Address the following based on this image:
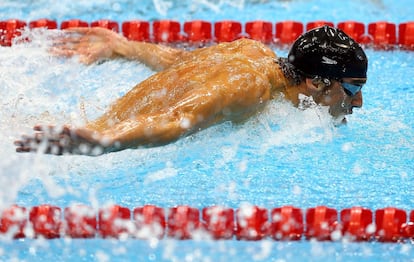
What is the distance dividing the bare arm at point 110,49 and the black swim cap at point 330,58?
2.07 feet

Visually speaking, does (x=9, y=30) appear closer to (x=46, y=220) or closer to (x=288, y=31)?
(x=288, y=31)

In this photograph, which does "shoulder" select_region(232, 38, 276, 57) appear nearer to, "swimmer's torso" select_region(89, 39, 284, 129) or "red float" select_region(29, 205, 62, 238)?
"swimmer's torso" select_region(89, 39, 284, 129)

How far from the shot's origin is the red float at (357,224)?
2.68 meters

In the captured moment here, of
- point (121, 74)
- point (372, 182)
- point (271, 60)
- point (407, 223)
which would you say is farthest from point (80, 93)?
point (407, 223)

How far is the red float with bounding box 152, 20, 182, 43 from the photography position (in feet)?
14.3

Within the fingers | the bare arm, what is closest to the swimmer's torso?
the bare arm

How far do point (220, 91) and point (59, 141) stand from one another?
21.4 inches

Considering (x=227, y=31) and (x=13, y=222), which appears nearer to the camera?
(x=13, y=222)

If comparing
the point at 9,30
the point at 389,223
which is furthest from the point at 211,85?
the point at 9,30

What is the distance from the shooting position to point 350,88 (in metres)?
2.73

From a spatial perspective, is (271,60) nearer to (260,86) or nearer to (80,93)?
(260,86)

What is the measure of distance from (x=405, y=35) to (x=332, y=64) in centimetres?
170

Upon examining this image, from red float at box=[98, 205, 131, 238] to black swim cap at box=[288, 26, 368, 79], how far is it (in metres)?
0.77

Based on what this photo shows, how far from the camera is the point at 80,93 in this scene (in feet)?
11.8
